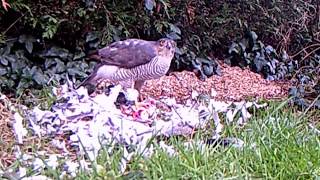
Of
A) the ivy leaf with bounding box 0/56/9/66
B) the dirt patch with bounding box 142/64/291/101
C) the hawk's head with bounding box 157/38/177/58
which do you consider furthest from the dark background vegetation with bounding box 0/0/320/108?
the hawk's head with bounding box 157/38/177/58

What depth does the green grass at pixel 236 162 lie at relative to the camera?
2.76 m

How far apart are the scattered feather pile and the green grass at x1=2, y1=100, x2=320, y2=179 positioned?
0.06 meters

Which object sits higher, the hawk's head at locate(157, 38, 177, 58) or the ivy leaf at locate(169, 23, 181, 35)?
the ivy leaf at locate(169, 23, 181, 35)

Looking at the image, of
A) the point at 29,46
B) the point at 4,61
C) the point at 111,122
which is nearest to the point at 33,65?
the point at 29,46

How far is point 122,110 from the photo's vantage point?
13.3 ft

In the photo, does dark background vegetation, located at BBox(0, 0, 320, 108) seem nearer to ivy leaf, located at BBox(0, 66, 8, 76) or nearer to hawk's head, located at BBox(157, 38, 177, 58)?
ivy leaf, located at BBox(0, 66, 8, 76)

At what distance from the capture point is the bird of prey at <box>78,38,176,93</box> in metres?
4.17

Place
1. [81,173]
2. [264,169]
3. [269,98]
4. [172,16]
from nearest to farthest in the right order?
[81,173], [264,169], [269,98], [172,16]

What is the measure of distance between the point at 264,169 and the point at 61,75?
2370 mm

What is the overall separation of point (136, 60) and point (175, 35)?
151 centimetres

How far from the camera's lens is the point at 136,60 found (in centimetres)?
415

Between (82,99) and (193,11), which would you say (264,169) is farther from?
(193,11)

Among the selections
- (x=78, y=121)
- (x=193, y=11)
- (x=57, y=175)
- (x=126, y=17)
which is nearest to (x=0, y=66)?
(x=126, y=17)

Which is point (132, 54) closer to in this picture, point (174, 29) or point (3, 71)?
point (3, 71)
